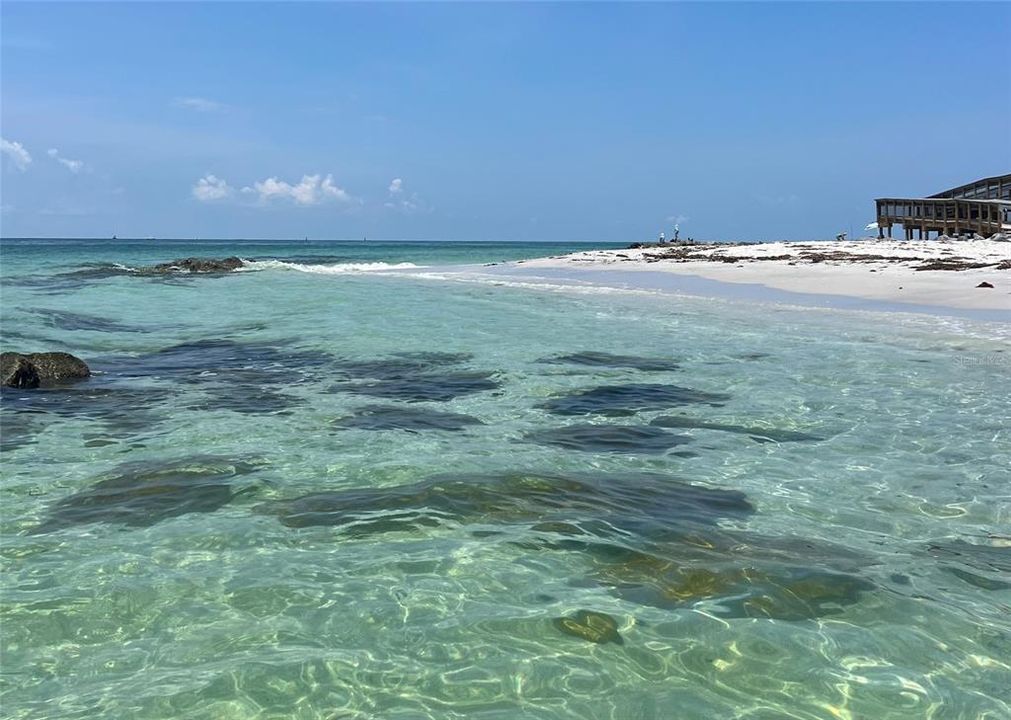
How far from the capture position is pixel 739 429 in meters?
10.5

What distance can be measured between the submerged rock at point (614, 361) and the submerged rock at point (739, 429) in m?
4.14

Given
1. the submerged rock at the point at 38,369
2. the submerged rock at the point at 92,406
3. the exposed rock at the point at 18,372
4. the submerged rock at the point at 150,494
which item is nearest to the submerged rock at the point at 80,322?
the submerged rock at the point at 38,369

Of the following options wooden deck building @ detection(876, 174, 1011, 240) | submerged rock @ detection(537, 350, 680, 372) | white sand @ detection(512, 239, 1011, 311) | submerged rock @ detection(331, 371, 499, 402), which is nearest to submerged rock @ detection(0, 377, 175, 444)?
submerged rock @ detection(331, 371, 499, 402)

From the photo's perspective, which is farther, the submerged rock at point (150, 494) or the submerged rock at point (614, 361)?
the submerged rock at point (614, 361)

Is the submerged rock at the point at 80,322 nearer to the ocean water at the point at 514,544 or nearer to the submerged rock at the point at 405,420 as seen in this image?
the ocean water at the point at 514,544

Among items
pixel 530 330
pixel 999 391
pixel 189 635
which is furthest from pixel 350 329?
pixel 189 635

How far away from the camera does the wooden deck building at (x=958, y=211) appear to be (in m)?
55.9

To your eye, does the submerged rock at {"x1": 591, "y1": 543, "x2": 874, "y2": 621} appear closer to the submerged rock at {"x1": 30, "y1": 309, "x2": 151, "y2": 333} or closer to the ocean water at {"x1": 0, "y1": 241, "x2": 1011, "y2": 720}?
the ocean water at {"x1": 0, "y1": 241, "x2": 1011, "y2": 720}

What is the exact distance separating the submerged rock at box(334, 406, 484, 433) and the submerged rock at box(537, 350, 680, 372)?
495 centimetres

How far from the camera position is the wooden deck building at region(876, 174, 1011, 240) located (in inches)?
2201

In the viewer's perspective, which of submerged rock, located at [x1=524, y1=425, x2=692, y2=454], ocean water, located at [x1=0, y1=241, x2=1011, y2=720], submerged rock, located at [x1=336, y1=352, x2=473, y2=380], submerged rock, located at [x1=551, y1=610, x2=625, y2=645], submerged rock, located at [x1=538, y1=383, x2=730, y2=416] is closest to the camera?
ocean water, located at [x1=0, y1=241, x2=1011, y2=720]

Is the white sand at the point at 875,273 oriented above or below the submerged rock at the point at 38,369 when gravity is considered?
above

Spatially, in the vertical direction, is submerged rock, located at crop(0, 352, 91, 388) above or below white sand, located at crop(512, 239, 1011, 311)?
below

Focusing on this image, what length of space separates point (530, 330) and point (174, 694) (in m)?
17.6
